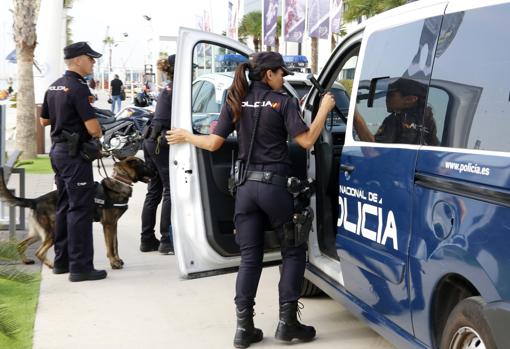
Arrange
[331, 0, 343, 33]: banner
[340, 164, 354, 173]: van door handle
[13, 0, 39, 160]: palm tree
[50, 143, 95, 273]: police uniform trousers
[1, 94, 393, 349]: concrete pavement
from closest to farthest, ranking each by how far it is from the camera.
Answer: [340, 164, 354, 173]: van door handle < [1, 94, 393, 349]: concrete pavement < [50, 143, 95, 273]: police uniform trousers < [13, 0, 39, 160]: palm tree < [331, 0, 343, 33]: banner

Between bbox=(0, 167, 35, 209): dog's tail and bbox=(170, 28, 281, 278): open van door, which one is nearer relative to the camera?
bbox=(170, 28, 281, 278): open van door

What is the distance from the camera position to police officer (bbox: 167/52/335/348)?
4.30 meters

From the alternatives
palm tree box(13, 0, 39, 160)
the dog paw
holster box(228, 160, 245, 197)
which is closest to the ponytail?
holster box(228, 160, 245, 197)

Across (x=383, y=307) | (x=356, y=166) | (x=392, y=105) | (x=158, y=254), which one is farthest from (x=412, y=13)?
(x=158, y=254)

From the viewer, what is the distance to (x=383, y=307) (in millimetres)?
3791

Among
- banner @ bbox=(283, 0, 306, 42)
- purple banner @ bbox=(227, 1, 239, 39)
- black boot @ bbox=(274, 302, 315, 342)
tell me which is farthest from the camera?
purple banner @ bbox=(227, 1, 239, 39)

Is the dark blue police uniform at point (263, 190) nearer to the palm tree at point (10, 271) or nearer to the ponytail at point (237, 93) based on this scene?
the ponytail at point (237, 93)

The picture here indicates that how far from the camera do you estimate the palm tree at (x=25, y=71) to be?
14.0 meters

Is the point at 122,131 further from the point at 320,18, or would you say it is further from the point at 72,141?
the point at 320,18

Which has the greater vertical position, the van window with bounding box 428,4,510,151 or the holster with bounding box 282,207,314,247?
the van window with bounding box 428,4,510,151

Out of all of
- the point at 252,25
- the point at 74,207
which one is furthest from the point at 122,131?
the point at 252,25

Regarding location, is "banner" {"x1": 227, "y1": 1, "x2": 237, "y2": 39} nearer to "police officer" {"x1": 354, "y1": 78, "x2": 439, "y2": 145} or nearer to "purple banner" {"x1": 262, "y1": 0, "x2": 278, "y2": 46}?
"purple banner" {"x1": 262, "y1": 0, "x2": 278, "y2": 46}

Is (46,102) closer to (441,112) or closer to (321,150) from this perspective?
(321,150)

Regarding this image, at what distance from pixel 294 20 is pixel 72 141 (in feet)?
66.7
